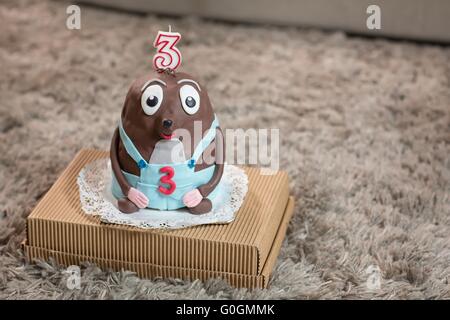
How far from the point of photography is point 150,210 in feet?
4.92

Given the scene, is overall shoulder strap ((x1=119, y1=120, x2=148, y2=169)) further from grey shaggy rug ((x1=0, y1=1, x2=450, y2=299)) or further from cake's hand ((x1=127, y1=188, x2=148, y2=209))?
grey shaggy rug ((x1=0, y1=1, x2=450, y2=299))

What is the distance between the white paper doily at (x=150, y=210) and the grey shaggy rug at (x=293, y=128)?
0.10m

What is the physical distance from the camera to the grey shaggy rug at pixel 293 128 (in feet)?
4.94

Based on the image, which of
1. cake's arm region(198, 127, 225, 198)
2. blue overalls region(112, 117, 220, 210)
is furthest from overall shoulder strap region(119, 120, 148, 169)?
cake's arm region(198, 127, 225, 198)

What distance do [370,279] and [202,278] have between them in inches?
12.0

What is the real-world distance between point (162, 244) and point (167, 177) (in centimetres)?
12

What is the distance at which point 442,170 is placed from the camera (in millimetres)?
1894

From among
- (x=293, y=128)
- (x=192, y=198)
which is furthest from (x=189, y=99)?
(x=293, y=128)

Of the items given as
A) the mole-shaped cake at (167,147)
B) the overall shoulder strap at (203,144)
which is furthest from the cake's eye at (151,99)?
the overall shoulder strap at (203,144)

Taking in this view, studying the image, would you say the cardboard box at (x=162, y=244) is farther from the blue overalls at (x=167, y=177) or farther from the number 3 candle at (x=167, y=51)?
the number 3 candle at (x=167, y=51)

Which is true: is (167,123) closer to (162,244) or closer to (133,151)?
(133,151)
